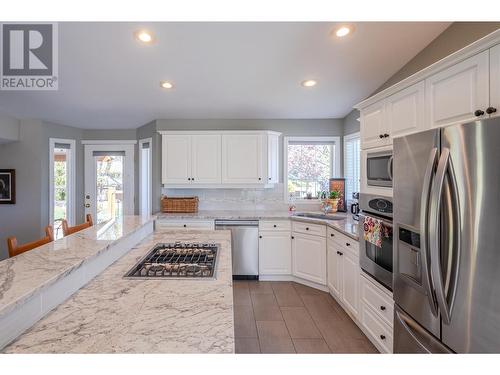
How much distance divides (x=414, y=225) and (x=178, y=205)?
319cm

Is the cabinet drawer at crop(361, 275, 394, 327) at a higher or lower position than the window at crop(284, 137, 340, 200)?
lower

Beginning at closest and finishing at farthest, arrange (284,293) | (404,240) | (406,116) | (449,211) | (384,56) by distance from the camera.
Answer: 1. (449,211)
2. (404,240)
3. (406,116)
4. (384,56)
5. (284,293)

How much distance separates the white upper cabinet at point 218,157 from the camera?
153 inches

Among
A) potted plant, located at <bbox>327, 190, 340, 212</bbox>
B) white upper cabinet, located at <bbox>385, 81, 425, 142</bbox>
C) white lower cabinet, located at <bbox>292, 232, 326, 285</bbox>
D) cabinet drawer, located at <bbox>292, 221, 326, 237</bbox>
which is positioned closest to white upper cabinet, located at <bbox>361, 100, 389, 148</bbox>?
white upper cabinet, located at <bbox>385, 81, 425, 142</bbox>

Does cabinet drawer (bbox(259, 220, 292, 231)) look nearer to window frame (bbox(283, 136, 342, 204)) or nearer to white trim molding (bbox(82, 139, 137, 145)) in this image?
window frame (bbox(283, 136, 342, 204))

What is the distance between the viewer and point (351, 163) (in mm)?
A: 4027

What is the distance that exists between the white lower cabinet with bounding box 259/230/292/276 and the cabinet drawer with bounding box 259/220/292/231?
1.6 inches

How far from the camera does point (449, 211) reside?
122cm

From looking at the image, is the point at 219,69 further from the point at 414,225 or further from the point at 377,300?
the point at 377,300

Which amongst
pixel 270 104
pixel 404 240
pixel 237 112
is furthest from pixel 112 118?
pixel 404 240

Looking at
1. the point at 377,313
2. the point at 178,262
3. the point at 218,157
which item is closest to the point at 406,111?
the point at 377,313

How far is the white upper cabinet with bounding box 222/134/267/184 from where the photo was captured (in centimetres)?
389

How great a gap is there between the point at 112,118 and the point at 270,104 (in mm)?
2530

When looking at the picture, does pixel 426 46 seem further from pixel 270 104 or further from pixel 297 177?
pixel 297 177
